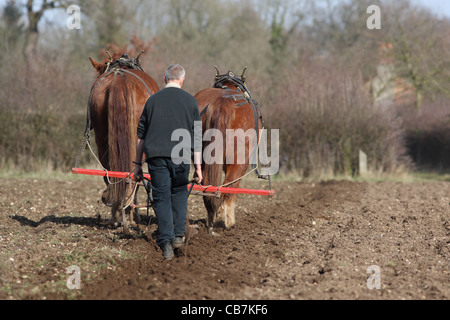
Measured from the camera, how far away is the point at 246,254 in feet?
17.7

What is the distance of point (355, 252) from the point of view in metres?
5.61

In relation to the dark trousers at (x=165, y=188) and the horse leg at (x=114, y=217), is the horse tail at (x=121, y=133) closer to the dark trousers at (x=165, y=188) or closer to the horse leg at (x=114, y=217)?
the horse leg at (x=114, y=217)

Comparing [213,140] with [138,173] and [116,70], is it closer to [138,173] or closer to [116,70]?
[138,173]

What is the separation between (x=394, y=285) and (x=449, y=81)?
20370 mm

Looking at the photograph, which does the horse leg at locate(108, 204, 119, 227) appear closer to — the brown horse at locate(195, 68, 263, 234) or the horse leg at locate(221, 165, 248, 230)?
the brown horse at locate(195, 68, 263, 234)

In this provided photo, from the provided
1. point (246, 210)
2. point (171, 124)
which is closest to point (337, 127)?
point (246, 210)

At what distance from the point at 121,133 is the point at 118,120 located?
0.55 ft

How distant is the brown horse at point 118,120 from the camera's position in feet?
20.2

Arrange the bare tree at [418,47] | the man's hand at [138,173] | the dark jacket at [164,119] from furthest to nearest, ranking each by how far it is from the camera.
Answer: the bare tree at [418,47] < the man's hand at [138,173] < the dark jacket at [164,119]

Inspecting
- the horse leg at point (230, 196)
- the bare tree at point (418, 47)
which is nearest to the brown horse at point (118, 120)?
the horse leg at point (230, 196)

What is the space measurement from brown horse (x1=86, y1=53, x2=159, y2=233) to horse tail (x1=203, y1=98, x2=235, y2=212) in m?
0.88

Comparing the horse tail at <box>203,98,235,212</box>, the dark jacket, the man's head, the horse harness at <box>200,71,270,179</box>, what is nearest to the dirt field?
the horse tail at <box>203,98,235,212</box>

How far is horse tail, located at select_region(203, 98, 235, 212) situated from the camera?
602cm

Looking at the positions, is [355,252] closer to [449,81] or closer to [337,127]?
[337,127]
